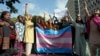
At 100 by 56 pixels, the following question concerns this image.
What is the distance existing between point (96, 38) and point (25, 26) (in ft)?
12.7

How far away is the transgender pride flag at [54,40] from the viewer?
14.7m

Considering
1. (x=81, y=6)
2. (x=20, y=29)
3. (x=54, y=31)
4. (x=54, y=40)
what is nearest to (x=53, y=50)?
(x=54, y=40)

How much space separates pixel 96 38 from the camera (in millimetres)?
10734

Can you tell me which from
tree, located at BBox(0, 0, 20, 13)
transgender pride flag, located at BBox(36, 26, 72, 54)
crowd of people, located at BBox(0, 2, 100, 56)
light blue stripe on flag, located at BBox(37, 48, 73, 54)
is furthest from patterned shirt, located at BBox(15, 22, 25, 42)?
tree, located at BBox(0, 0, 20, 13)

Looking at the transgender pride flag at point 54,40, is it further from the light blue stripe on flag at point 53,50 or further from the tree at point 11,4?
the tree at point 11,4

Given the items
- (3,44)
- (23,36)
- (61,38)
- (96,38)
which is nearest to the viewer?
(3,44)

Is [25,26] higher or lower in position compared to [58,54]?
higher

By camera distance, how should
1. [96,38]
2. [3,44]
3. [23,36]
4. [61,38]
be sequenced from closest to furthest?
[3,44] → [96,38] → [23,36] → [61,38]

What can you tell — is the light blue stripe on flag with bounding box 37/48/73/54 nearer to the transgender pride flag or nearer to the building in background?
the transgender pride flag

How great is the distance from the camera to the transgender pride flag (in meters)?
14.7

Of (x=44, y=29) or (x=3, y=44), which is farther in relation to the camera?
(x=44, y=29)

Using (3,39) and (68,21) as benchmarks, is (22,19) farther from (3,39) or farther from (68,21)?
(3,39)

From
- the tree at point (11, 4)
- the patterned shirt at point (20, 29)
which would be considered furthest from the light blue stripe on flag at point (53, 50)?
the tree at point (11, 4)

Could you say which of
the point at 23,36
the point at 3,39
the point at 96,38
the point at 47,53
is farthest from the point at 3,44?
the point at 47,53
